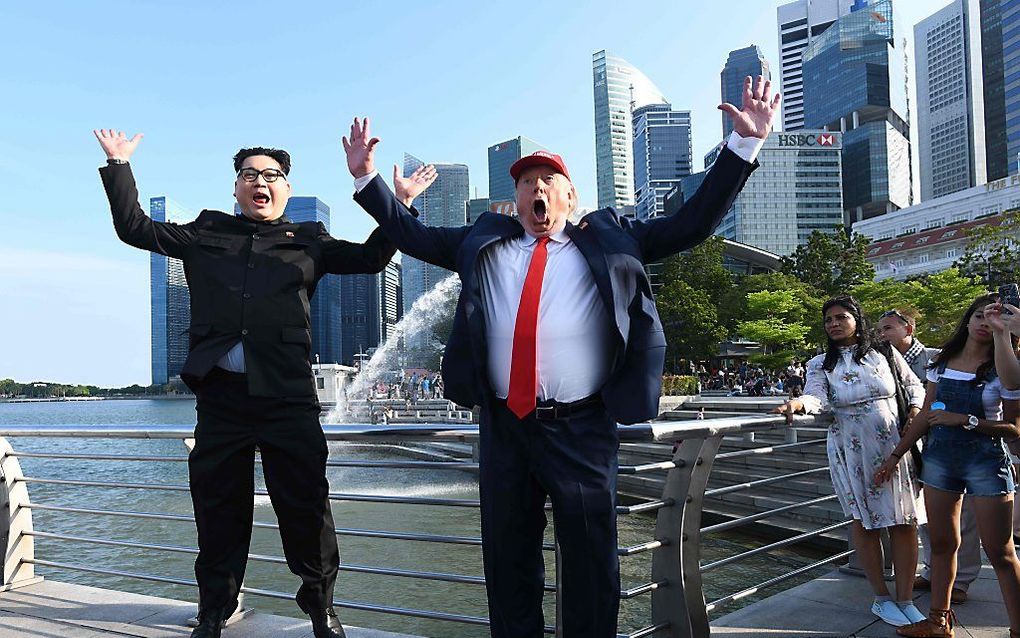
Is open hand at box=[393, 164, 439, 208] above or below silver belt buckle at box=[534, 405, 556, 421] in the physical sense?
above

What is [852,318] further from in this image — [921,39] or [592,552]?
[921,39]

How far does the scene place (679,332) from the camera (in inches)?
1625

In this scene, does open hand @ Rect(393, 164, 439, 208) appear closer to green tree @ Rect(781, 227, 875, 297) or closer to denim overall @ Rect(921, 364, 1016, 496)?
denim overall @ Rect(921, 364, 1016, 496)

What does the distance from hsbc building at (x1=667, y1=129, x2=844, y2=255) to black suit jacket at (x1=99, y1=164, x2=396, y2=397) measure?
343 ft

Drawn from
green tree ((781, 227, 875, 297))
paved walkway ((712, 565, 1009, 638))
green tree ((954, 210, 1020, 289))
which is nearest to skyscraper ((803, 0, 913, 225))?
green tree ((954, 210, 1020, 289))

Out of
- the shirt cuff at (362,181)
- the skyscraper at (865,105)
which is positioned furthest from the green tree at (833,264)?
the skyscraper at (865,105)

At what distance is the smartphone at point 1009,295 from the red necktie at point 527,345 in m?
1.89

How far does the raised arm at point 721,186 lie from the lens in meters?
2.12

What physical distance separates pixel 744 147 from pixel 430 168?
123 cm

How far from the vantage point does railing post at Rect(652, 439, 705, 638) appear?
2.66 metres

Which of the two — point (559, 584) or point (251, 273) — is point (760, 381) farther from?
point (251, 273)

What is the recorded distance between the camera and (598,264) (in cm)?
214

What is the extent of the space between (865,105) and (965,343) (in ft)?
467

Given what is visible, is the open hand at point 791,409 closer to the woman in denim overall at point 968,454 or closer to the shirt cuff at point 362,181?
the woman in denim overall at point 968,454
